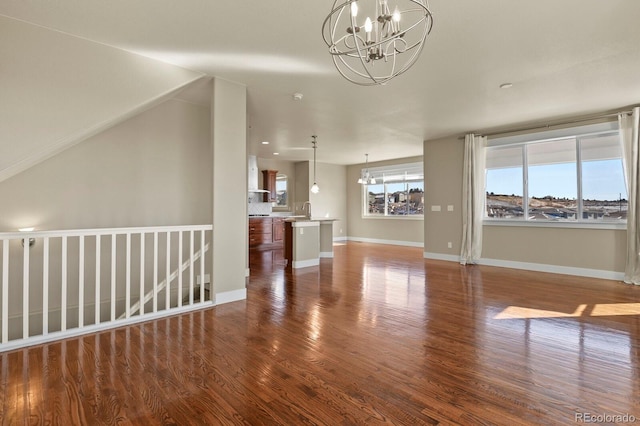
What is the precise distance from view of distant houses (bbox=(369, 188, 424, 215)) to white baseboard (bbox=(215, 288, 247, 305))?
6.69 meters

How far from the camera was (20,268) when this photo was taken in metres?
3.23

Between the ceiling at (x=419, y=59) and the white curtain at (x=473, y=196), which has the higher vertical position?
the ceiling at (x=419, y=59)

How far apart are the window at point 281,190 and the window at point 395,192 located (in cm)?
266

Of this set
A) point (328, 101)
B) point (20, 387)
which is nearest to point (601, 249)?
point (328, 101)

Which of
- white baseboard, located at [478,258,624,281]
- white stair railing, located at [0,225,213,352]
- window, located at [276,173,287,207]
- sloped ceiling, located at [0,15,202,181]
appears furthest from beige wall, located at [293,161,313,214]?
sloped ceiling, located at [0,15,202,181]

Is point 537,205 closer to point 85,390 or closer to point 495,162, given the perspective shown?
point 495,162

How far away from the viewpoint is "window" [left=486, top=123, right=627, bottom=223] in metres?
5.12

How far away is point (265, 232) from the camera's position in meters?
8.92

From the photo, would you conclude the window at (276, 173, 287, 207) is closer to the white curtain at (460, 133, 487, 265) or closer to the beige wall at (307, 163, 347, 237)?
the beige wall at (307, 163, 347, 237)

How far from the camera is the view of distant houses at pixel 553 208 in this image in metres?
5.10

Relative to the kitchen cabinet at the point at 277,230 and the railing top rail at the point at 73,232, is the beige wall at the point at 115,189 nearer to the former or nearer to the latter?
the railing top rail at the point at 73,232

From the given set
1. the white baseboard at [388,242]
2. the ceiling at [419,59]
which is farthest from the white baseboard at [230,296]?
the white baseboard at [388,242]

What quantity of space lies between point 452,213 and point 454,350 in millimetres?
4888

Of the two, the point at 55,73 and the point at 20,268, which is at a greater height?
the point at 55,73
